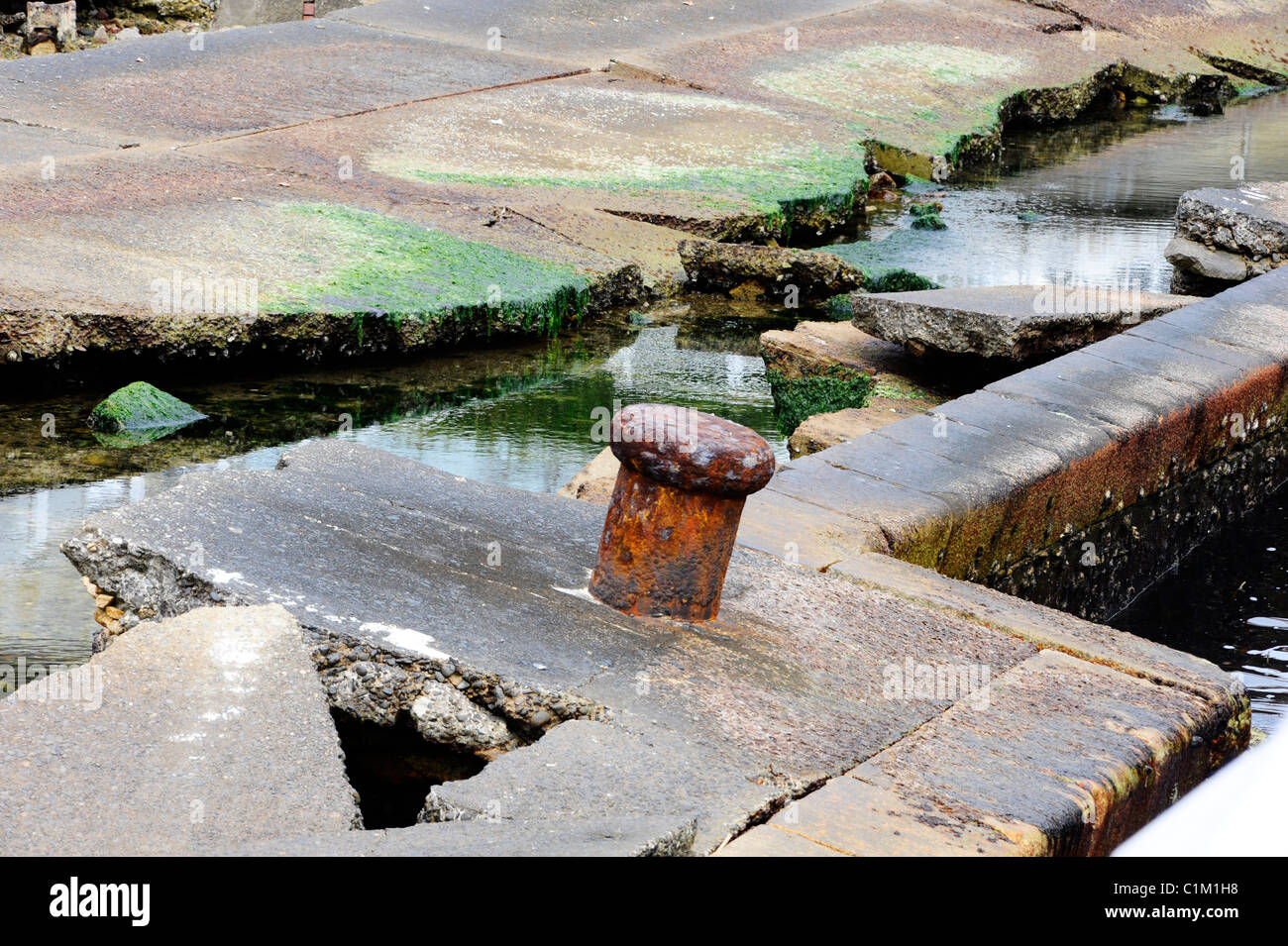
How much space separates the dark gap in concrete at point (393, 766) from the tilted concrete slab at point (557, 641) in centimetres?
6

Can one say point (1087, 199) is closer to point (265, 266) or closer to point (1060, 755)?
point (265, 266)

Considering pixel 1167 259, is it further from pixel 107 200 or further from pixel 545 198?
pixel 107 200

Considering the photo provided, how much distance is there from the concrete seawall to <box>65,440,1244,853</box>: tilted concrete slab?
51 cm

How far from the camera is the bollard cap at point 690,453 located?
276cm

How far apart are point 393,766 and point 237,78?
22.4 ft

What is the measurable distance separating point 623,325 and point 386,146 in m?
2.00

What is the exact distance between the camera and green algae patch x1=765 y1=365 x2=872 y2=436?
5836mm

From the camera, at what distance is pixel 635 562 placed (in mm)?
2957

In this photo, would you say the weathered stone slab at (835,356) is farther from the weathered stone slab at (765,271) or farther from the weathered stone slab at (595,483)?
the weathered stone slab at (595,483)

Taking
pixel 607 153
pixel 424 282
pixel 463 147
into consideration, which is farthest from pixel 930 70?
pixel 424 282

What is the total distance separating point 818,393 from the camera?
5934 millimetres

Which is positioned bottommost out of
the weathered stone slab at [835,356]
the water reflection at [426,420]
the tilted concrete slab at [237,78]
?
the water reflection at [426,420]

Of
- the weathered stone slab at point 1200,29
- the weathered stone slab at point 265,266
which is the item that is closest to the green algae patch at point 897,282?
the weathered stone slab at point 265,266
